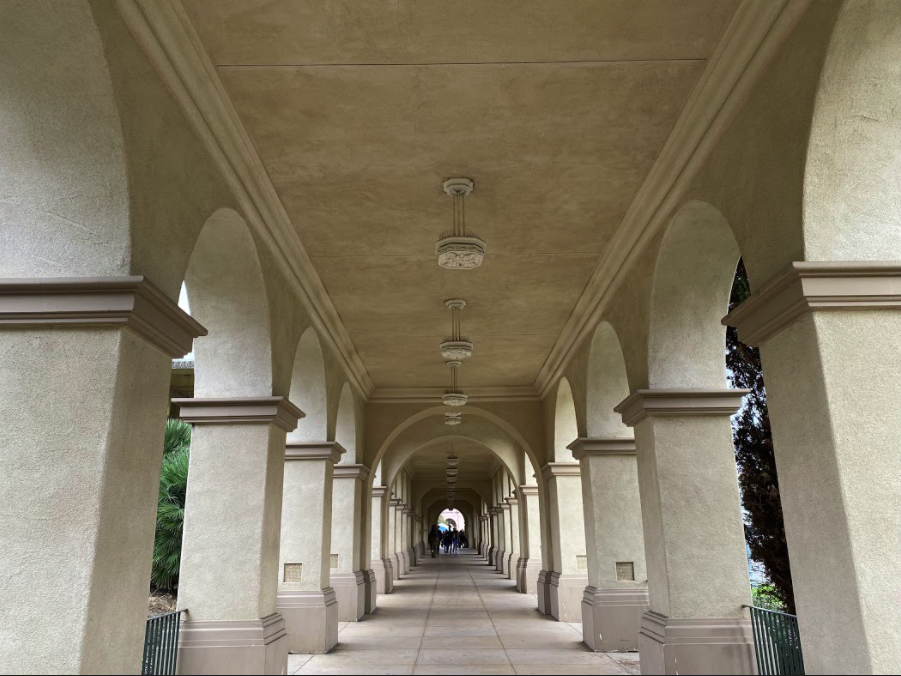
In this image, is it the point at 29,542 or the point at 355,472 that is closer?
the point at 29,542

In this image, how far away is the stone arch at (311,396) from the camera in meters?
10.4

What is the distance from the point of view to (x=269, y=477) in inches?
287

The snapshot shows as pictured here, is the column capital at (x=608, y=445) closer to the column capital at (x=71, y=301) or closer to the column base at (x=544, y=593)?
the column base at (x=544, y=593)

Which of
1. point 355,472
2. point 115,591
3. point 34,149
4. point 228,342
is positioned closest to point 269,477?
point 228,342

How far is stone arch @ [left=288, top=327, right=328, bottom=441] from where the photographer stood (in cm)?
1036

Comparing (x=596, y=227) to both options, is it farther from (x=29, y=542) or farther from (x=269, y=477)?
(x=29, y=542)

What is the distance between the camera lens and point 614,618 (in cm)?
993

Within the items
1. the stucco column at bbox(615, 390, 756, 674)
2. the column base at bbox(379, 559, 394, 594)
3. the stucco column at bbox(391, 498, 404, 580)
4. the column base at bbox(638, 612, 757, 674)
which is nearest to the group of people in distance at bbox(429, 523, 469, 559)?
the stucco column at bbox(391, 498, 404, 580)

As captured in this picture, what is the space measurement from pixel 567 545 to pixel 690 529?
6.38 m

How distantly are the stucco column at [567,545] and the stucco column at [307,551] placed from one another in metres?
4.41

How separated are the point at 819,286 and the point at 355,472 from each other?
35.8 ft

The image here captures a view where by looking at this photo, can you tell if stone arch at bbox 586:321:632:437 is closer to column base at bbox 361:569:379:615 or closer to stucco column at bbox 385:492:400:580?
column base at bbox 361:569:379:615

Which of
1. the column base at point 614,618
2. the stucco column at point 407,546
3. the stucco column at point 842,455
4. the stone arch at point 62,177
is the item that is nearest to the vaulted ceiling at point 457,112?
the stone arch at point 62,177

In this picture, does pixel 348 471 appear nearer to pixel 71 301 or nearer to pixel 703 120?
pixel 703 120
